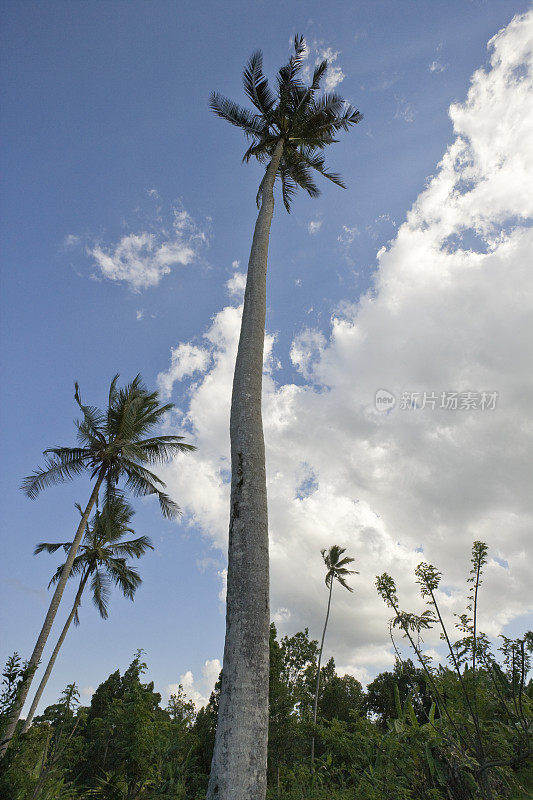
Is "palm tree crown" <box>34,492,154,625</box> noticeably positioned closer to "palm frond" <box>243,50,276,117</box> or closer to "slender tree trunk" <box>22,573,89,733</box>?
"slender tree trunk" <box>22,573,89,733</box>

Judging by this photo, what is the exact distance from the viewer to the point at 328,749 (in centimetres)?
698

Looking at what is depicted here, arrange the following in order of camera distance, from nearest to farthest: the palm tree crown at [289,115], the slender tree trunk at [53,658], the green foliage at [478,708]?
the green foliage at [478,708]
the palm tree crown at [289,115]
the slender tree trunk at [53,658]

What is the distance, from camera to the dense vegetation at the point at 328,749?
2.82 meters

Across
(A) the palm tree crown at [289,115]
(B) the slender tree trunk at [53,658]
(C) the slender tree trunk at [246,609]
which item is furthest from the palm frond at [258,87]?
(B) the slender tree trunk at [53,658]

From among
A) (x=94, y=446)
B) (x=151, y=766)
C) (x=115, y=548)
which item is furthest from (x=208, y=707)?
(x=94, y=446)

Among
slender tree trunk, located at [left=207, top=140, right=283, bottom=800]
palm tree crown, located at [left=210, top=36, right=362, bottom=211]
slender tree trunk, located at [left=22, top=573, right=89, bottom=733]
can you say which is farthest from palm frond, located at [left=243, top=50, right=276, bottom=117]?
slender tree trunk, located at [left=22, top=573, right=89, bottom=733]

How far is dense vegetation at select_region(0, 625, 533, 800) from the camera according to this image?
9.25 ft

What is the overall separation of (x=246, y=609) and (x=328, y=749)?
19.0ft

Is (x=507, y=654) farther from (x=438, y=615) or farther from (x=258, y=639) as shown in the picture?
(x=258, y=639)

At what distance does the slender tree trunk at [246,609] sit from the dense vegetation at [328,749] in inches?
40.5

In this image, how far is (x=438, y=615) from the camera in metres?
2.82

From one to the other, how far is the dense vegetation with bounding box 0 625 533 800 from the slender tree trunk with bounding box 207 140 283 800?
3.37ft

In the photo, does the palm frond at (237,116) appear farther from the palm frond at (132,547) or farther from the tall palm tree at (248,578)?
the palm frond at (132,547)

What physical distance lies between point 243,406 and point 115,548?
17.8 metres
